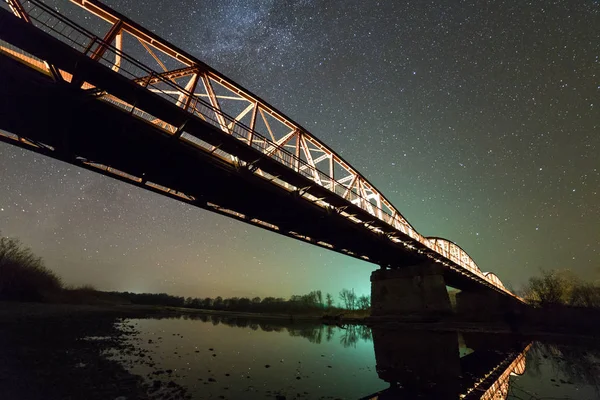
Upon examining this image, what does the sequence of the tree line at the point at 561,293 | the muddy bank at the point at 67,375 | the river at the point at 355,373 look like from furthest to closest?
the tree line at the point at 561,293 → the river at the point at 355,373 → the muddy bank at the point at 67,375

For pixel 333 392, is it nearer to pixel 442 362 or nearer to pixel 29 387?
pixel 442 362

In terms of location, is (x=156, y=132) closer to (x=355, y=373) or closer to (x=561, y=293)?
(x=355, y=373)

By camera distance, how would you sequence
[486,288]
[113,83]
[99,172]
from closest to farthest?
[113,83] → [99,172] → [486,288]

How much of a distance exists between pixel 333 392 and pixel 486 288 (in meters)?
75.6

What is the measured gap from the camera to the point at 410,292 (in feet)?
113

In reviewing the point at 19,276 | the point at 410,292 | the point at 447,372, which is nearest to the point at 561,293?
the point at 410,292

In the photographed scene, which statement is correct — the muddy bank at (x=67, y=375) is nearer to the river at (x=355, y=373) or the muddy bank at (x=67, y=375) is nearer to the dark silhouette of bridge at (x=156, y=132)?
the river at (x=355, y=373)

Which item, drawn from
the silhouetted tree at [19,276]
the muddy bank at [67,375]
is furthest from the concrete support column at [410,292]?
the silhouetted tree at [19,276]

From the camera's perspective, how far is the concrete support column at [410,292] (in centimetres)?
3159

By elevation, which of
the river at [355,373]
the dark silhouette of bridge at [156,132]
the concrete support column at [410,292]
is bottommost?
the river at [355,373]

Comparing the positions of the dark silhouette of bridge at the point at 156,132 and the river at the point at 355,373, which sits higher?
the dark silhouette of bridge at the point at 156,132

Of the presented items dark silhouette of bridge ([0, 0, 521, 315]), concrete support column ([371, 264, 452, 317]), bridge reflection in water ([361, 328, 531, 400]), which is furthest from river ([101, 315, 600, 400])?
concrete support column ([371, 264, 452, 317])

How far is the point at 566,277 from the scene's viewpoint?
67.8 meters

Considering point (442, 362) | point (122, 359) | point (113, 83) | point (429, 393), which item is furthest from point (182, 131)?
point (442, 362)
